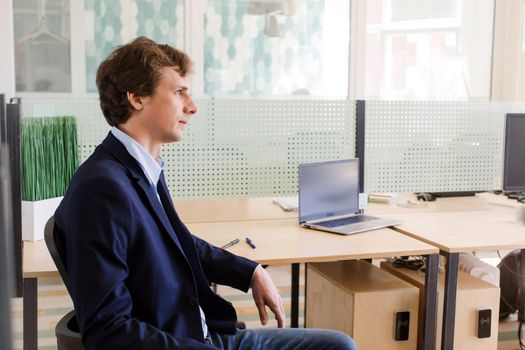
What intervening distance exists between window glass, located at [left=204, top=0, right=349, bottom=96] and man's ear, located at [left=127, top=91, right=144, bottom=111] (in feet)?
8.95

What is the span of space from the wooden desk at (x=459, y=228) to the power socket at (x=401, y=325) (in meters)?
0.14

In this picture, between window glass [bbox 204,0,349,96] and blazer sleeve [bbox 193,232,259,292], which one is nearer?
blazer sleeve [bbox 193,232,259,292]

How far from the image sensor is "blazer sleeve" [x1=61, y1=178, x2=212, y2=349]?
129 centimetres

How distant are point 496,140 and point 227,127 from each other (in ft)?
4.62

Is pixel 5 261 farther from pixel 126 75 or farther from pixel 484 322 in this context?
pixel 484 322

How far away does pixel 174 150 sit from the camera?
104 inches

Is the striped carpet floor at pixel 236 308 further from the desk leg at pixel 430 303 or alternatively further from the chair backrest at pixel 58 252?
the chair backrest at pixel 58 252

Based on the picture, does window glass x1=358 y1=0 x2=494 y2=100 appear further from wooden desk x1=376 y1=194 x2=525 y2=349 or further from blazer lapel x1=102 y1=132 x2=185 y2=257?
blazer lapel x1=102 y1=132 x2=185 y2=257

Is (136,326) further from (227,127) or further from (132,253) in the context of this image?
(227,127)

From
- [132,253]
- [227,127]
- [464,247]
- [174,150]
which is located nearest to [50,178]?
[174,150]

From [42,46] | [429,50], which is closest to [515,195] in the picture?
[429,50]

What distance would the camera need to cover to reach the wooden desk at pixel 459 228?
2.28m

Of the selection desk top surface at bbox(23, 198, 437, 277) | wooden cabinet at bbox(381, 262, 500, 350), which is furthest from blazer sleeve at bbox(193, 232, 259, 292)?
wooden cabinet at bbox(381, 262, 500, 350)

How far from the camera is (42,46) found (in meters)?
4.06
